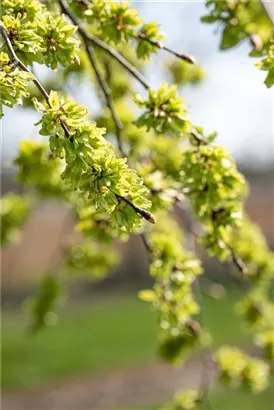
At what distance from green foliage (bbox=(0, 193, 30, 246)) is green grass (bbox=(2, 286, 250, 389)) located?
429cm

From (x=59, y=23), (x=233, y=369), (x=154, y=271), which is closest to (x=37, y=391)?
(x=233, y=369)

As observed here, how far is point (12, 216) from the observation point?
111 inches

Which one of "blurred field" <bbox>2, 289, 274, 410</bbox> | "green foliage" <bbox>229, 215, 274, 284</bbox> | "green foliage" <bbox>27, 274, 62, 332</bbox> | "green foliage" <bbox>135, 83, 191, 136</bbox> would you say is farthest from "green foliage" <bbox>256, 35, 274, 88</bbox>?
"blurred field" <bbox>2, 289, 274, 410</bbox>

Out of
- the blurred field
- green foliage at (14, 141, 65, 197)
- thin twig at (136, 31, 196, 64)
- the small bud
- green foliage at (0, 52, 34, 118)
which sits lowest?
the blurred field

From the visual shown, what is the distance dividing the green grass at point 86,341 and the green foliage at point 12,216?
4286 mm

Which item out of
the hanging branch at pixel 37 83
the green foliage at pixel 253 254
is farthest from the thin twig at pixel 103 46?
the green foliage at pixel 253 254

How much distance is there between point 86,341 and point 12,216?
Answer: 6.61 meters

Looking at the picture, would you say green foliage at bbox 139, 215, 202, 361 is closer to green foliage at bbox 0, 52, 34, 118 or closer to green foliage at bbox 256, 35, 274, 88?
green foliage at bbox 256, 35, 274, 88

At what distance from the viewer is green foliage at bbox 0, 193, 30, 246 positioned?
2711 mm

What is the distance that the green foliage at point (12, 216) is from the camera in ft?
8.89

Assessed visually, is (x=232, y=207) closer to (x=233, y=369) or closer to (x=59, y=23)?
(x=59, y=23)

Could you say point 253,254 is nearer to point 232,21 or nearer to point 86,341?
point 232,21

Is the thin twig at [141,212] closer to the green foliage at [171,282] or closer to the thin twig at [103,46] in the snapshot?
the thin twig at [103,46]

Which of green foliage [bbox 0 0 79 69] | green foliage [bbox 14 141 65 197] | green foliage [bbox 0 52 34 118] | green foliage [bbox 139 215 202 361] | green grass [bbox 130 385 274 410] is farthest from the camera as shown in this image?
green grass [bbox 130 385 274 410]
